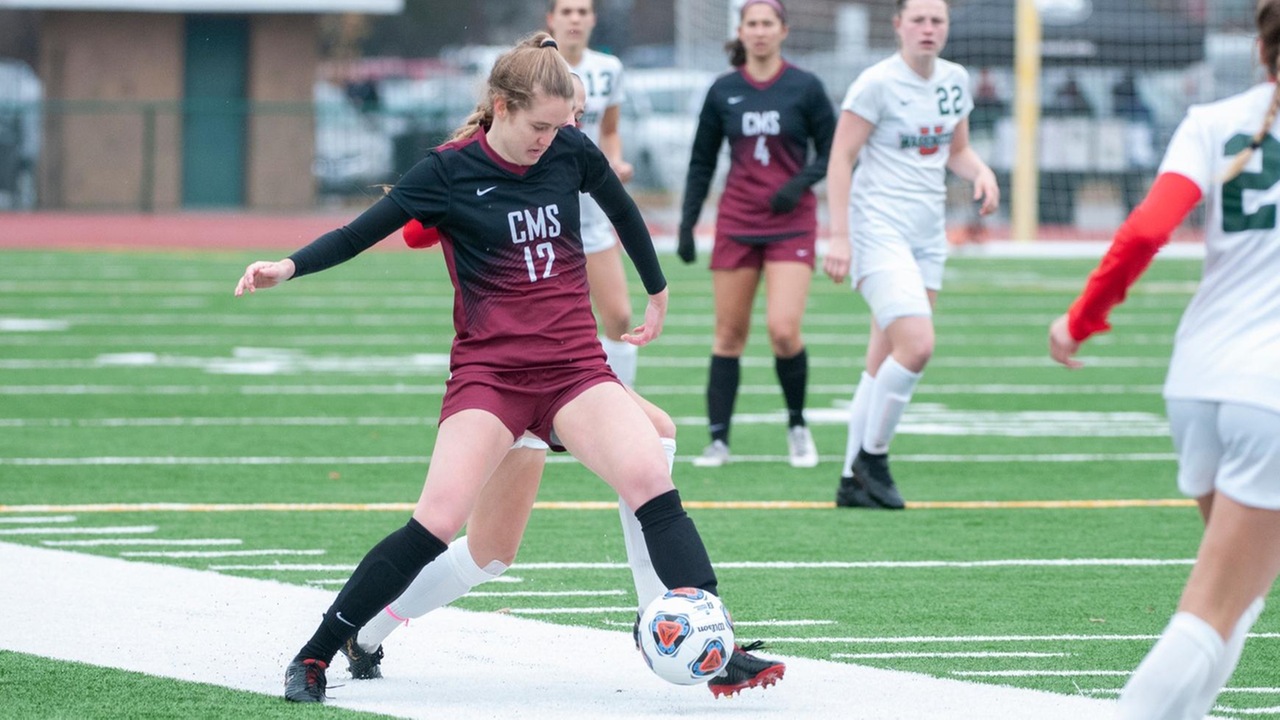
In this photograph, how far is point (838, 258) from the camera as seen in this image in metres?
7.93

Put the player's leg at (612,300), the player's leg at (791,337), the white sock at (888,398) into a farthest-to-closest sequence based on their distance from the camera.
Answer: the player's leg at (791,337) → the player's leg at (612,300) → the white sock at (888,398)

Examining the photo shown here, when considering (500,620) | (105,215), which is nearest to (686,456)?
(500,620)

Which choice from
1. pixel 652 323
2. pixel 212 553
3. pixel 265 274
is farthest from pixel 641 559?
pixel 212 553

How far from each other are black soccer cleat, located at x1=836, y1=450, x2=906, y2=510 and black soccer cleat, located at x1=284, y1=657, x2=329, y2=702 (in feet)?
12.3

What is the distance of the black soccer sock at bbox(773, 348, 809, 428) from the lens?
951cm

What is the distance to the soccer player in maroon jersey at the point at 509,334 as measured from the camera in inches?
189

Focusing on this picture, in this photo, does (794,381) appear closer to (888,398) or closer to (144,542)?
(888,398)

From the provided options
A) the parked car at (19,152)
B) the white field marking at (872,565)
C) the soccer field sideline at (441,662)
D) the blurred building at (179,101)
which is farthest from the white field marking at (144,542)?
the parked car at (19,152)

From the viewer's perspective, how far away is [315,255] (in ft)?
15.9

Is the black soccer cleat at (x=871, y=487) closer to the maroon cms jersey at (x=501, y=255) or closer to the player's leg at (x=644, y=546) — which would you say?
the player's leg at (x=644, y=546)

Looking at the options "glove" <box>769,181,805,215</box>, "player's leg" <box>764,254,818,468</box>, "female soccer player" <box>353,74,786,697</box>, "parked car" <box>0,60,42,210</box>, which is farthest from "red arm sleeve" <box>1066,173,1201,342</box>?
"parked car" <box>0,60,42,210</box>

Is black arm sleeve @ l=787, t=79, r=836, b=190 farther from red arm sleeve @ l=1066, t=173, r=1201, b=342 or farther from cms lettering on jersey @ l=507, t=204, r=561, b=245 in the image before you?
red arm sleeve @ l=1066, t=173, r=1201, b=342

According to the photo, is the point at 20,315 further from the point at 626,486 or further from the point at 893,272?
the point at 626,486

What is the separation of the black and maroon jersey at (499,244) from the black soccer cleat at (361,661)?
821mm
